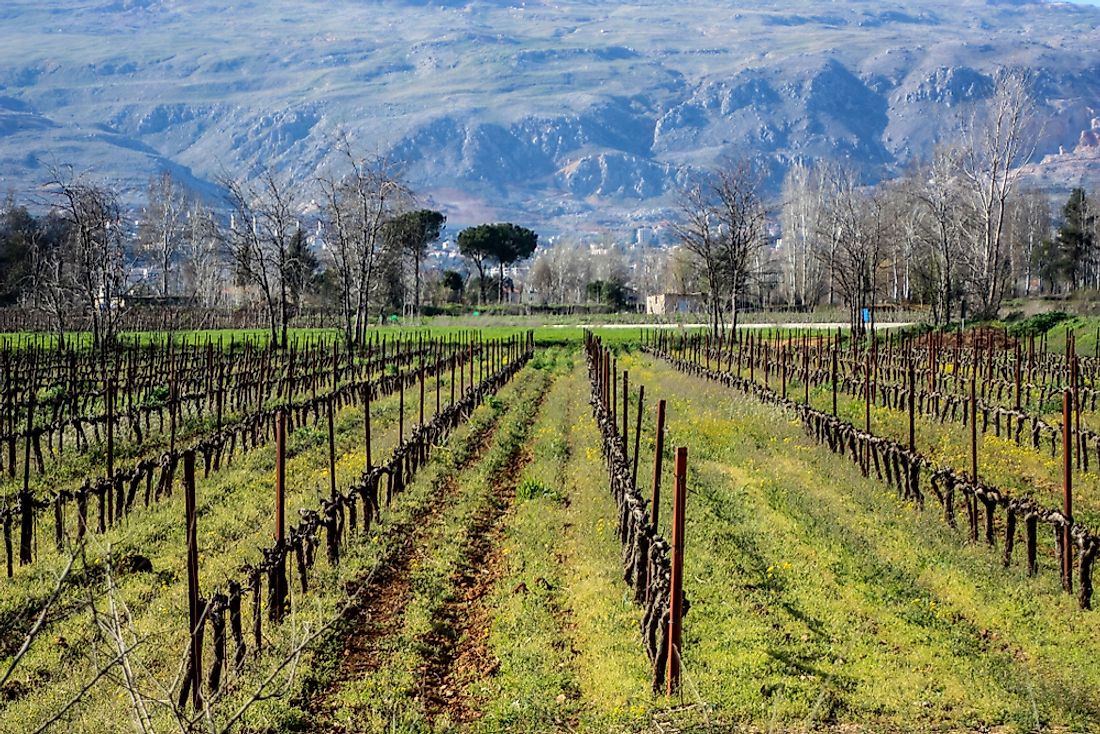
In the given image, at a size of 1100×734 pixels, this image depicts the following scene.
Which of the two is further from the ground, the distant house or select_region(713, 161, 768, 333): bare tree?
select_region(713, 161, 768, 333): bare tree

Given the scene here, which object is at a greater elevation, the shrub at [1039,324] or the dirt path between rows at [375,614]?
the shrub at [1039,324]

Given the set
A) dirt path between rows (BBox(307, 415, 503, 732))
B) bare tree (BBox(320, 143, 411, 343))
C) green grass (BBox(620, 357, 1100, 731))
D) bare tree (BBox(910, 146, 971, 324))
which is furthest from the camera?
bare tree (BBox(910, 146, 971, 324))

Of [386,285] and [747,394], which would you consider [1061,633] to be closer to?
[747,394]

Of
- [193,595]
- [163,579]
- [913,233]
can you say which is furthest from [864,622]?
[913,233]

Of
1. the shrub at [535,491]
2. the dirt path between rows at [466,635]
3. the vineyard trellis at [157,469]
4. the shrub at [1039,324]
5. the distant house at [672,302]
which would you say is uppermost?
the distant house at [672,302]

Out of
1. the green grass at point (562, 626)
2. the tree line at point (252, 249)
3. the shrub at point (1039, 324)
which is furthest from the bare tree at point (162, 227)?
the green grass at point (562, 626)

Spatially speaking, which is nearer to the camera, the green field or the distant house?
the green field

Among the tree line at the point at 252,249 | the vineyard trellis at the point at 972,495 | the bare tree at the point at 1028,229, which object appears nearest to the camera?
the vineyard trellis at the point at 972,495

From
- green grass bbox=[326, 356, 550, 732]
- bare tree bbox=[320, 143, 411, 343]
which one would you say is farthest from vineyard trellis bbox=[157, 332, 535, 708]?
bare tree bbox=[320, 143, 411, 343]

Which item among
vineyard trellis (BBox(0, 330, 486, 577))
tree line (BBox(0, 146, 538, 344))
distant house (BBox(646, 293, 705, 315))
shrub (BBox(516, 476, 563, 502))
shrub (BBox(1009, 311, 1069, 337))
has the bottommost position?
shrub (BBox(516, 476, 563, 502))

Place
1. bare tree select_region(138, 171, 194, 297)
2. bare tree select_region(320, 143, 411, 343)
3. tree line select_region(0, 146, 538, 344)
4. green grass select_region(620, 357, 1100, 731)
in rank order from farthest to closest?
1. bare tree select_region(138, 171, 194, 297)
2. bare tree select_region(320, 143, 411, 343)
3. tree line select_region(0, 146, 538, 344)
4. green grass select_region(620, 357, 1100, 731)

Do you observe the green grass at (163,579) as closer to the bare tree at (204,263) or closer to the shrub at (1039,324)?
the shrub at (1039,324)

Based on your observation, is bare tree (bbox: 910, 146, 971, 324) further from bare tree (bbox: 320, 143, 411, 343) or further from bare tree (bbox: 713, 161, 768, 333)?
bare tree (bbox: 320, 143, 411, 343)

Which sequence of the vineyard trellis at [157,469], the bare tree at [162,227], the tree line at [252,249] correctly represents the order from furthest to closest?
the bare tree at [162,227], the tree line at [252,249], the vineyard trellis at [157,469]
